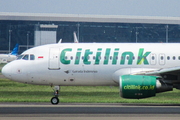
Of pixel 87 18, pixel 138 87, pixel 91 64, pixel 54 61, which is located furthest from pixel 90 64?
pixel 87 18

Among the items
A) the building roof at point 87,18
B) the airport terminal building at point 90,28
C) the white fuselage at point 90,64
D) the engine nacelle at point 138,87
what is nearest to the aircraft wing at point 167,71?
the white fuselage at point 90,64

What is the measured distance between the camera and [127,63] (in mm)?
27609

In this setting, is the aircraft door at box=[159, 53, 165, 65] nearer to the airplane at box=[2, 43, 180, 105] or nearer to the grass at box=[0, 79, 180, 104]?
the airplane at box=[2, 43, 180, 105]

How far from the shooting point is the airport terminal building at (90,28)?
135 m

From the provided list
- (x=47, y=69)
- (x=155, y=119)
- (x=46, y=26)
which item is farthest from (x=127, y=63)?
(x=46, y=26)

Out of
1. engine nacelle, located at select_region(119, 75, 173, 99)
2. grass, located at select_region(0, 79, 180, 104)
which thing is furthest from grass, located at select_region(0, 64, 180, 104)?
engine nacelle, located at select_region(119, 75, 173, 99)

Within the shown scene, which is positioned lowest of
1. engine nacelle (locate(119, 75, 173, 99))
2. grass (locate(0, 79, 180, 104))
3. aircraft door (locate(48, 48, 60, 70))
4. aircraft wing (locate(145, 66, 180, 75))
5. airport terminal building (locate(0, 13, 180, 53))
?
grass (locate(0, 79, 180, 104))

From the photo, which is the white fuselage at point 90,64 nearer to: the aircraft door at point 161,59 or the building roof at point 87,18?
the aircraft door at point 161,59

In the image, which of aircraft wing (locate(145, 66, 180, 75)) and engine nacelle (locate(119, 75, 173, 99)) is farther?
aircraft wing (locate(145, 66, 180, 75))

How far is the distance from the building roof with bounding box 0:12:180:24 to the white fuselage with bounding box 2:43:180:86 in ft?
351

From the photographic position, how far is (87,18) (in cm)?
13700

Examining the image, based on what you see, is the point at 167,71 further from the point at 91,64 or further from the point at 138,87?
the point at 91,64

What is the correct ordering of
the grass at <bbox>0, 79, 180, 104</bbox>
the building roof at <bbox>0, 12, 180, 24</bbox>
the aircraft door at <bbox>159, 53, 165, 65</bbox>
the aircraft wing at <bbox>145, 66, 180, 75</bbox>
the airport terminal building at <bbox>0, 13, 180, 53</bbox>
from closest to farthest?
the aircraft wing at <bbox>145, 66, 180, 75</bbox>, the aircraft door at <bbox>159, 53, 165, 65</bbox>, the grass at <bbox>0, 79, 180, 104</bbox>, the building roof at <bbox>0, 12, 180, 24</bbox>, the airport terminal building at <bbox>0, 13, 180, 53</bbox>

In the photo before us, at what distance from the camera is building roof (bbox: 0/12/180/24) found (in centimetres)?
13412
